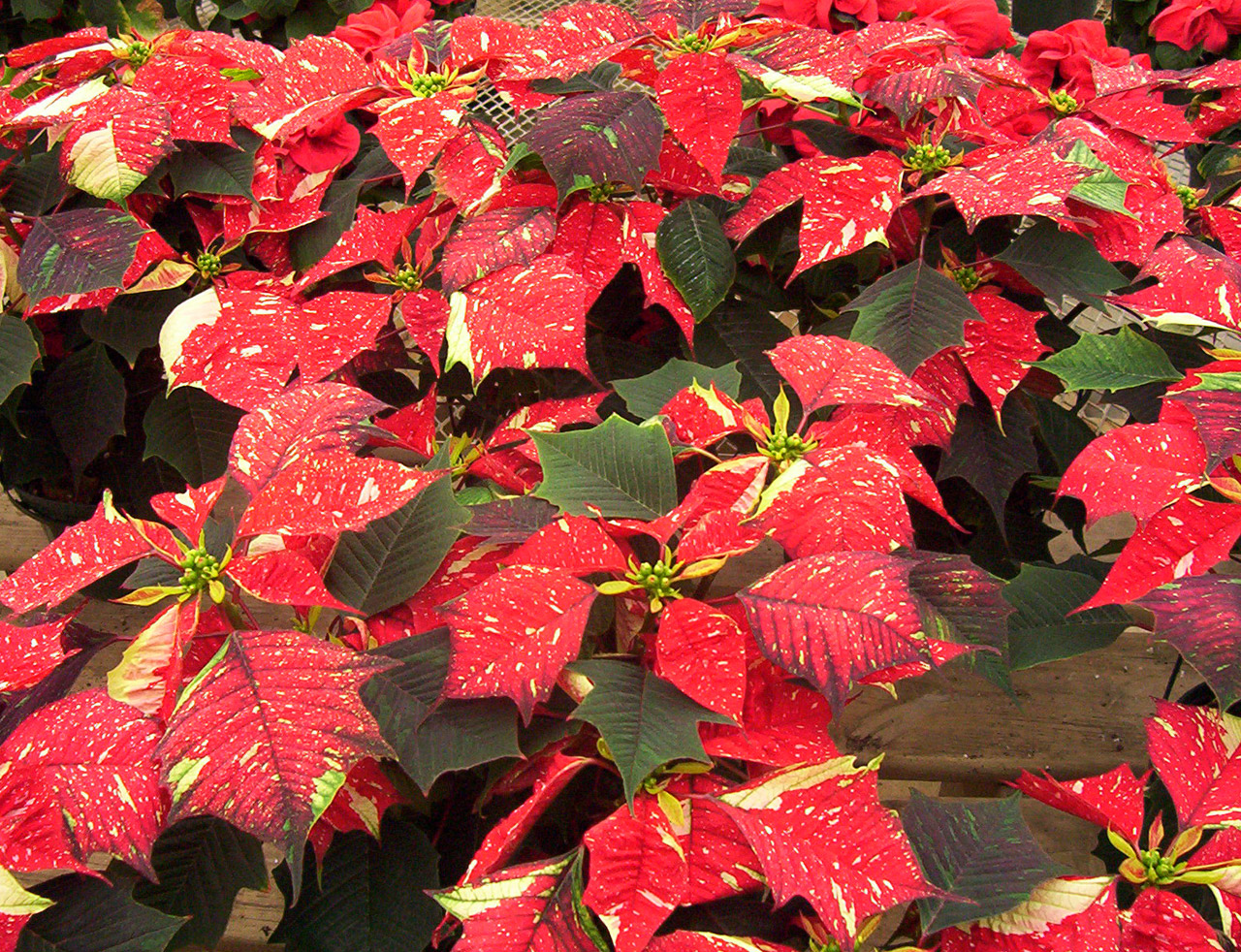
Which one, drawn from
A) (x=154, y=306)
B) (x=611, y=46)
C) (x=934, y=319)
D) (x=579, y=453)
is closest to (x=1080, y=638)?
(x=934, y=319)

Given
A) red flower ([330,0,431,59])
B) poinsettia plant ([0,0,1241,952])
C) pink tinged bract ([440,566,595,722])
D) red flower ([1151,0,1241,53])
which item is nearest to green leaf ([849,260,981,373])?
poinsettia plant ([0,0,1241,952])

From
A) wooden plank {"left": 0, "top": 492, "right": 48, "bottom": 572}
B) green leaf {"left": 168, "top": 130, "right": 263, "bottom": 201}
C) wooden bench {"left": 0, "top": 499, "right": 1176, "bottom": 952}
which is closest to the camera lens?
green leaf {"left": 168, "top": 130, "right": 263, "bottom": 201}

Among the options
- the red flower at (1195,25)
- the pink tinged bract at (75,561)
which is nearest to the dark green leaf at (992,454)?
the pink tinged bract at (75,561)

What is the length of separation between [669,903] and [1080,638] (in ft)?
1.04

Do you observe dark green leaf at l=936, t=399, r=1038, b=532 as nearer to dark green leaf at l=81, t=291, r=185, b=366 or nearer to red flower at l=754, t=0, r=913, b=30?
red flower at l=754, t=0, r=913, b=30

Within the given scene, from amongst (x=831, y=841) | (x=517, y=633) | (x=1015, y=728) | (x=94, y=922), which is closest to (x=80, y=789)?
(x=94, y=922)

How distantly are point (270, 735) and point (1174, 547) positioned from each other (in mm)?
390

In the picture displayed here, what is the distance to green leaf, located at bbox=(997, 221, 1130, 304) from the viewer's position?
23.0 inches

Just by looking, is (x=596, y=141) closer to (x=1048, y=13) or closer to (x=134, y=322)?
(x=134, y=322)

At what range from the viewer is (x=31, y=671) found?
419 millimetres

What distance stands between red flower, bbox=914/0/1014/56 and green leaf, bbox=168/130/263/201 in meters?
0.53

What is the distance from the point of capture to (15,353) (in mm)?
651

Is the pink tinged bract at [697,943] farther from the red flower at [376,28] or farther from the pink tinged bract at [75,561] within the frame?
the red flower at [376,28]

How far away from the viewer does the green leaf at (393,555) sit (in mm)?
456
